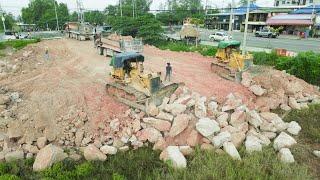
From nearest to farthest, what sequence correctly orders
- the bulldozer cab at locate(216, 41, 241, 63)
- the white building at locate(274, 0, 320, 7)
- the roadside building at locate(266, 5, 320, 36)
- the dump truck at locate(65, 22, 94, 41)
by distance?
1. the bulldozer cab at locate(216, 41, 241, 63)
2. the dump truck at locate(65, 22, 94, 41)
3. the roadside building at locate(266, 5, 320, 36)
4. the white building at locate(274, 0, 320, 7)

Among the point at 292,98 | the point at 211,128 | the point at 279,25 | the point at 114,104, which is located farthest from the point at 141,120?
the point at 279,25

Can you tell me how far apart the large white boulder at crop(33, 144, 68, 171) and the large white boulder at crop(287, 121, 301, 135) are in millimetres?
10031

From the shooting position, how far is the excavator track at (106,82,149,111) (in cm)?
1466

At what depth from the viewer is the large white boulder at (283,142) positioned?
42.4ft

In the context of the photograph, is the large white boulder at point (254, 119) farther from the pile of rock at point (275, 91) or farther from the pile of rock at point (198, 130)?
the pile of rock at point (275, 91)

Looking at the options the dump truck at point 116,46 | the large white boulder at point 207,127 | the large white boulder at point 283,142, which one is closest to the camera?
the large white boulder at point 283,142

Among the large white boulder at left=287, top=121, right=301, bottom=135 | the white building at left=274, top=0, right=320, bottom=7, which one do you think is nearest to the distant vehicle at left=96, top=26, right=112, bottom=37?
the large white boulder at left=287, top=121, right=301, bottom=135

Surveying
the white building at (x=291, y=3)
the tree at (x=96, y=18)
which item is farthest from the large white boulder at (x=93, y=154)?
the tree at (x=96, y=18)

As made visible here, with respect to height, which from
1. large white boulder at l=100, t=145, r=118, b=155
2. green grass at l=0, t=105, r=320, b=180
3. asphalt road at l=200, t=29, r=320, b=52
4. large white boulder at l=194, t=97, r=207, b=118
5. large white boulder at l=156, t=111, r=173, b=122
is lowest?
green grass at l=0, t=105, r=320, b=180

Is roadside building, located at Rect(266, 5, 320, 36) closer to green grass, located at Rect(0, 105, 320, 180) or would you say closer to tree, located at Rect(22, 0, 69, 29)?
green grass, located at Rect(0, 105, 320, 180)

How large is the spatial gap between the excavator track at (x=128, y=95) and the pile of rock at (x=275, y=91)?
6091 millimetres

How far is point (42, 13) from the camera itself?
236 feet

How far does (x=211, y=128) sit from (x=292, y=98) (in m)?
6.84

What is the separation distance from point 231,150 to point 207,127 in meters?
1.43
